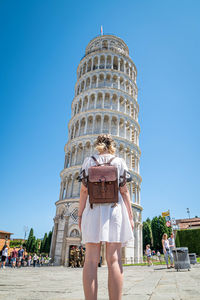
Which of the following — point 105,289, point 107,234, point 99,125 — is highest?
point 99,125

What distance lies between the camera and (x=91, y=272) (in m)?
2.16

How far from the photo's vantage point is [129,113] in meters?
33.4

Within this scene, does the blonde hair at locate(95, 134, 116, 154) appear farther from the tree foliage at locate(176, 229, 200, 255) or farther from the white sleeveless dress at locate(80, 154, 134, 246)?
the tree foliage at locate(176, 229, 200, 255)

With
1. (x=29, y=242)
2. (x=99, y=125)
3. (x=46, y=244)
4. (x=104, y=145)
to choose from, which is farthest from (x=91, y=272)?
(x=46, y=244)

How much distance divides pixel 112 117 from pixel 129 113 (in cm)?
421

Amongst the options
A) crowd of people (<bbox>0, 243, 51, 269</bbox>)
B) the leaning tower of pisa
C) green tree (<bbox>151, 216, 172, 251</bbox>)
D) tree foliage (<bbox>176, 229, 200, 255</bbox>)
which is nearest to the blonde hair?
crowd of people (<bbox>0, 243, 51, 269</bbox>)

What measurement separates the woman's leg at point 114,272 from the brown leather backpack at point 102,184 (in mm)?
525

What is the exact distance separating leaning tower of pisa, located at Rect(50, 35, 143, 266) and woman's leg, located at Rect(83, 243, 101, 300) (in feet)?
78.4

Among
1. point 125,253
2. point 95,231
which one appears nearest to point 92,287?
point 95,231

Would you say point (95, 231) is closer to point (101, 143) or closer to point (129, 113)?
point (101, 143)

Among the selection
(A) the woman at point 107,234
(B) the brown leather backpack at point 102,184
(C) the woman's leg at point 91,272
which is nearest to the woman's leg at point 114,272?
(A) the woman at point 107,234

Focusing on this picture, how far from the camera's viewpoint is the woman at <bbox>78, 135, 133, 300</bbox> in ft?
6.91

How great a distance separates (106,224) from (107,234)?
0.11 meters

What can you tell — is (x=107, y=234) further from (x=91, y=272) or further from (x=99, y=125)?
(x=99, y=125)
